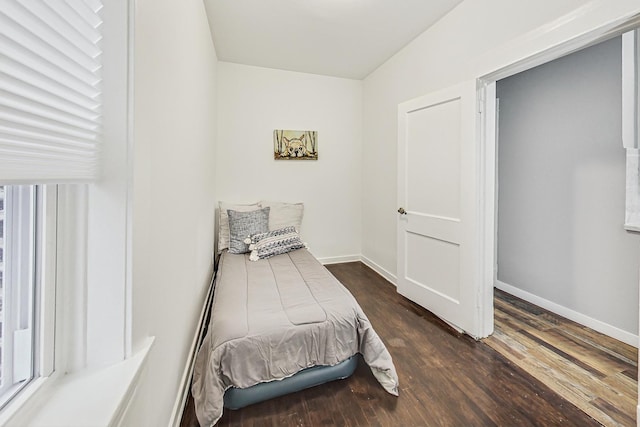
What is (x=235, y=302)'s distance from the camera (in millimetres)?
1774

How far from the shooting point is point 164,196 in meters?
1.20

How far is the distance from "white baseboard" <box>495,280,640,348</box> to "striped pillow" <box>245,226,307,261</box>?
91.5 inches

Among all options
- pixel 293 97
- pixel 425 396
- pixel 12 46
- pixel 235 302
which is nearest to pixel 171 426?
pixel 235 302

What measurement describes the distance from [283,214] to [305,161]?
82 centimetres

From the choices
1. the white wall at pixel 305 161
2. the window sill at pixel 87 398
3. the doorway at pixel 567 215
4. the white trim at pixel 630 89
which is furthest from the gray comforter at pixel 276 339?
the white trim at pixel 630 89

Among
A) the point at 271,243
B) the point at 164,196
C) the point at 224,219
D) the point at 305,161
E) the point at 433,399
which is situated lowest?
the point at 433,399

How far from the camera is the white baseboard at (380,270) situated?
10.8ft

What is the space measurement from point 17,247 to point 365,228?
11.8ft

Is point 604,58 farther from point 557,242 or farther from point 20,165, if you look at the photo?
point 20,165

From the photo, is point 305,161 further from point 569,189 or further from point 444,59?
point 569,189

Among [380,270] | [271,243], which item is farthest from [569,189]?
[271,243]

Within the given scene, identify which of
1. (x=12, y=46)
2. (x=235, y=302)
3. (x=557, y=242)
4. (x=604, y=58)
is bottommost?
(x=235, y=302)

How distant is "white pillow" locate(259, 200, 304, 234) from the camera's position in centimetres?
343

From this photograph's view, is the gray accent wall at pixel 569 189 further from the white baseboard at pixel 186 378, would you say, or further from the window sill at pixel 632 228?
the white baseboard at pixel 186 378
